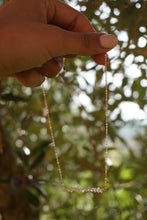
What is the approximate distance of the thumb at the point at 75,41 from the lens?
537 millimetres

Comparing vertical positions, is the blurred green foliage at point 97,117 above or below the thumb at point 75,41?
below

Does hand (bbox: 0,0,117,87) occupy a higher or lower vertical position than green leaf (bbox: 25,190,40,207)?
higher

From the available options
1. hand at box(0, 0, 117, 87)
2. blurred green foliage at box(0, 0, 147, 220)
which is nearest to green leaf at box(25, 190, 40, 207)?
blurred green foliage at box(0, 0, 147, 220)

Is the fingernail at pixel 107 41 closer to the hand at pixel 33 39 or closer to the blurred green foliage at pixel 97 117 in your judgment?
the hand at pixel 33 39

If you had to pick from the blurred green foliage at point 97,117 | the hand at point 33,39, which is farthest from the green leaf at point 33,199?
the hand at point 33,39

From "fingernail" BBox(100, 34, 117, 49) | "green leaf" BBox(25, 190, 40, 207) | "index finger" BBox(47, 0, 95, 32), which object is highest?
"index finger" BBox(47, 0, 95, 32)

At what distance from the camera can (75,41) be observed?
54cm

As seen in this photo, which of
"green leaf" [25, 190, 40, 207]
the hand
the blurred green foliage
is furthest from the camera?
"green leaf" [25, 190, 40, 207]

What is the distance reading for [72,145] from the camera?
1.46 m

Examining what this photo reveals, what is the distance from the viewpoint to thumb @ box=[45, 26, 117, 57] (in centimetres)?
54

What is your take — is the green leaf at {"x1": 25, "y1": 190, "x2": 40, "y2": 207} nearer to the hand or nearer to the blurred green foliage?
the blurred green foliage

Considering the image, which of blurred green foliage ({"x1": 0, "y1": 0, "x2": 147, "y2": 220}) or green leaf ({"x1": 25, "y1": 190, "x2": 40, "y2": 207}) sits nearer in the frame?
blurred green foliage ({"x1": 0, "y1": 0, "x2": 147, "y2": 220})

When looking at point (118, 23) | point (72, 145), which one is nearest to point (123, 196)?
point (72, 145)

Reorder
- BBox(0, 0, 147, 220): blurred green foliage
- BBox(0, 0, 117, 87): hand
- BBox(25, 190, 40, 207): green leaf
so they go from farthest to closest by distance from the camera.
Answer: BBox(25, 190, 40, 207): green leaf, BBox(0, 0, 147, 220): blurred green foliage, BBox(0, 0, 117, 87): hand
